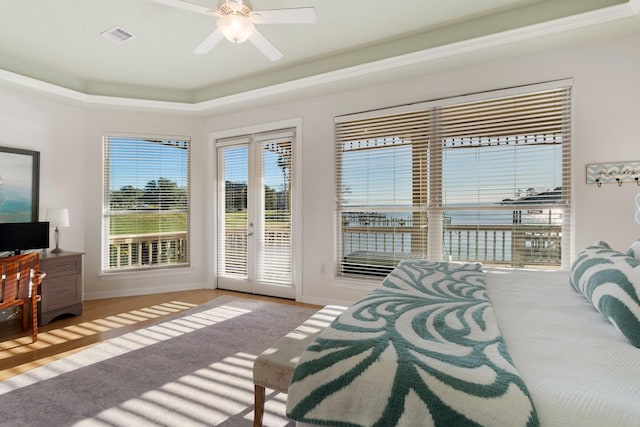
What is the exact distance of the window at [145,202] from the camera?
4.52 m

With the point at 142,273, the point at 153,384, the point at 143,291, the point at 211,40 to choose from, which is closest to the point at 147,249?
the point at 142,273

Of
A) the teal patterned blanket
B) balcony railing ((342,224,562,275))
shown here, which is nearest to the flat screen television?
balcony railing ((342,224,562,275))

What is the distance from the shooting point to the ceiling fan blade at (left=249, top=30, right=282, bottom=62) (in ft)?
8.13

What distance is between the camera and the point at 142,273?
4617 millimetres

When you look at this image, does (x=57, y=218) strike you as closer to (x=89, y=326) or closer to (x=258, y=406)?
(x=89, y=326)

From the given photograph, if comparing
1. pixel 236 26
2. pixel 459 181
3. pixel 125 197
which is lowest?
pixel 125 197

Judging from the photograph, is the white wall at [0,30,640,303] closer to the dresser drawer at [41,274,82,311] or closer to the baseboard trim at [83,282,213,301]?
the baseboard trim at [83,282,213,301]

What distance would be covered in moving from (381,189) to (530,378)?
2956 millimetres

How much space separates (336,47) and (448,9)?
1.12 metres

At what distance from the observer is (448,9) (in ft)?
8.93

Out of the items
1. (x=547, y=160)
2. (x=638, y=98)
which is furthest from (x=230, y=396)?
(x=638, y=98)

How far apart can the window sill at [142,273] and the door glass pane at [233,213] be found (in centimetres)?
57

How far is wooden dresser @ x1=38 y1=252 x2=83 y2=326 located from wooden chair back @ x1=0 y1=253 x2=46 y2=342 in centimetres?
33

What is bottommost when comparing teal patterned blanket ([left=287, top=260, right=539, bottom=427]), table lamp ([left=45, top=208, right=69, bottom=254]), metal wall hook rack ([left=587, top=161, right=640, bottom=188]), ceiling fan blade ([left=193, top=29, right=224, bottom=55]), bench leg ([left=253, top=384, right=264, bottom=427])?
bench leg ([left=253, top=384, right=264, bottom=427])
